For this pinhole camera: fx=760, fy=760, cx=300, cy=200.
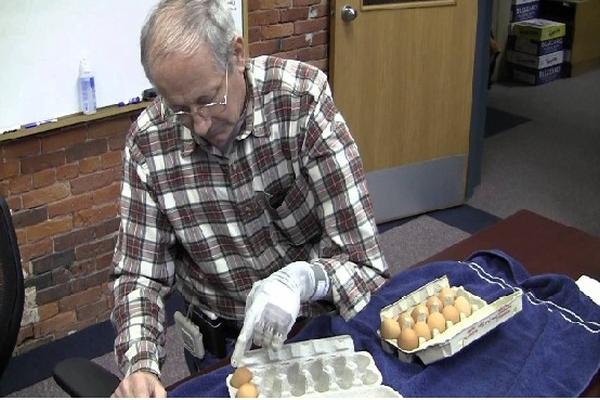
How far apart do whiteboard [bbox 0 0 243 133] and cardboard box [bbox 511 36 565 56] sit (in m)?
3.33

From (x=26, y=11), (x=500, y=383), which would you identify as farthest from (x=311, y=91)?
(x=26, y=11)

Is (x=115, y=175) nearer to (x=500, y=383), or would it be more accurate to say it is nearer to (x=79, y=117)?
(x=79, y=117)

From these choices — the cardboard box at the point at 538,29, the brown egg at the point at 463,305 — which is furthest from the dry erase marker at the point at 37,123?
the cardboard box at the point at 538,29

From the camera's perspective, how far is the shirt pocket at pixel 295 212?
140 centimetres

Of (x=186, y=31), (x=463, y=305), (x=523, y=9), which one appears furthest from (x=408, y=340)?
(x=523, y=9)

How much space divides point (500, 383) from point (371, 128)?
2.08 m

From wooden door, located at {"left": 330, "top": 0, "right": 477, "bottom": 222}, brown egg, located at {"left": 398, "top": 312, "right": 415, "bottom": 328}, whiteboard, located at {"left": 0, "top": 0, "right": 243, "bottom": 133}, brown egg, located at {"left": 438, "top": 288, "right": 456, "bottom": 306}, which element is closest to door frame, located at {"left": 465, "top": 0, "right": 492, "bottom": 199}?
wooden door, located at {"left": 330, "top": 0, "right": 477, "bottom": 222}

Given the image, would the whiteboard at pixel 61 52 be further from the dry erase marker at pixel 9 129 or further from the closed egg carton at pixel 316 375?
the closed egg carton at pixel 316 375

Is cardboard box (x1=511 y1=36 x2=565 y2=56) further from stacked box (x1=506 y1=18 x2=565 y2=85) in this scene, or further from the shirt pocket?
the shirt pocket

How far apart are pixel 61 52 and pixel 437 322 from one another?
154 centimetres

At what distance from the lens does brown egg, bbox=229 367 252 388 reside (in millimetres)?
1214

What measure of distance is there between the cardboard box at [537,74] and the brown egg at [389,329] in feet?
13.9

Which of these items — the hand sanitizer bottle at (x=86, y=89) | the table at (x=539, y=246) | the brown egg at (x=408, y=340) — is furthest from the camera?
the hand sanitizer bottle at (x=86, y=89)

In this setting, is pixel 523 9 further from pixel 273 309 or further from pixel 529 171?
pixel 273 309
